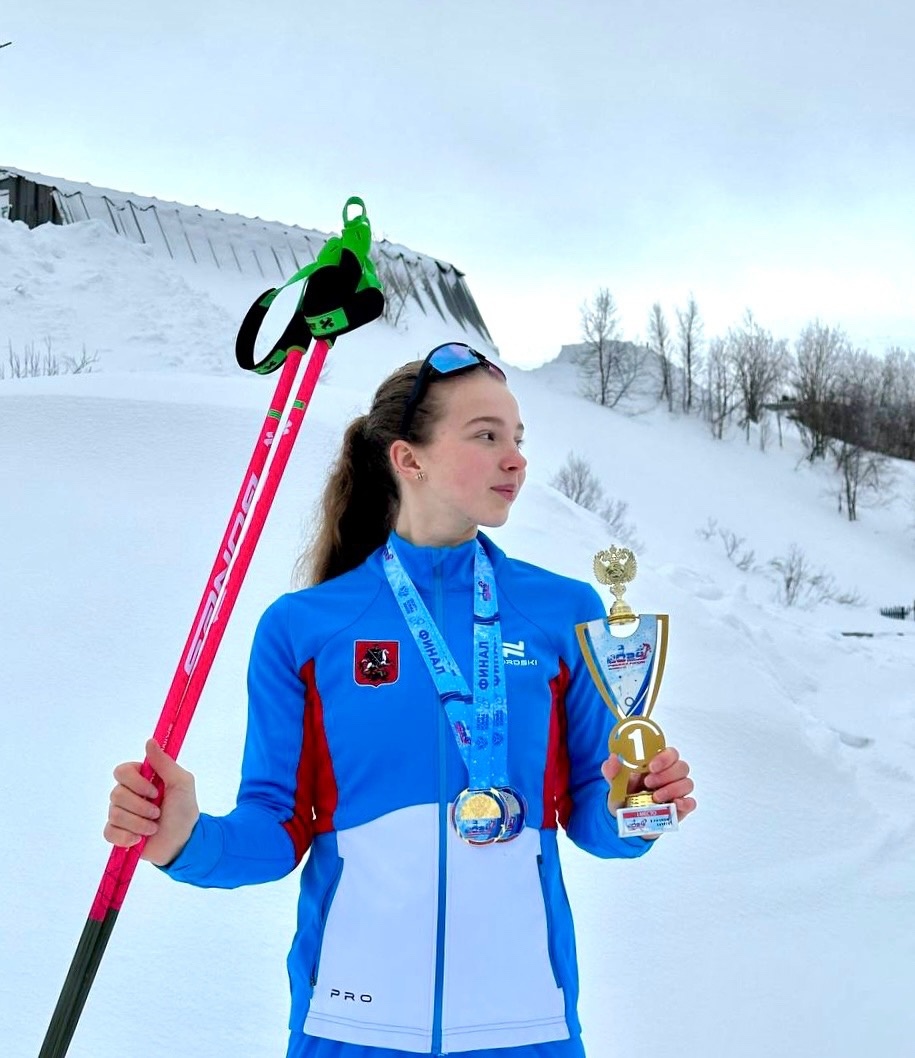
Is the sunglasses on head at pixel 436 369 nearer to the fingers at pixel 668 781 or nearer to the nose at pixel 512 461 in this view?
the nose at pixel 512 461

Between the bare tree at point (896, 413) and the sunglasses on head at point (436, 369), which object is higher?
the sunglasses on head at point (436, 369)

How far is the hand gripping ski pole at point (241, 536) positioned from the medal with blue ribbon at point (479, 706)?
0.88ft

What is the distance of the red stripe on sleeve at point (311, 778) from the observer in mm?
1604

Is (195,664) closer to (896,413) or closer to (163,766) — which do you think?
(163,766)

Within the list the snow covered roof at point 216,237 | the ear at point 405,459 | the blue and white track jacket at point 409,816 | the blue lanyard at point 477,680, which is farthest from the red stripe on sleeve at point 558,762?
the snow covered roof at point 216,237

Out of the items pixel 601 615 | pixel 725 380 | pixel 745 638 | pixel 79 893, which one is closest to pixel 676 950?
pixel 79 893

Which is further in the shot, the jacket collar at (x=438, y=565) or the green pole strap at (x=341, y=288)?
the green pole strap at (x=341, y=288)

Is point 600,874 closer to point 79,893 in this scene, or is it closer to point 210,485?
point 79,893

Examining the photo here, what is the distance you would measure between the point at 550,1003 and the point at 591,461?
30466 mm

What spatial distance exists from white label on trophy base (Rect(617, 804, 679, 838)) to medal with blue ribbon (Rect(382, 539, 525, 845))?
0.17 metres

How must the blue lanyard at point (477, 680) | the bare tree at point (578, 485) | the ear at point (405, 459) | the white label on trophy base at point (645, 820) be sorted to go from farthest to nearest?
the bare tree at point (578, 485) → the ear at point (405, 459) → the blue lanyard at point (477, 680) → the white label on trophy base at point (645, 820)

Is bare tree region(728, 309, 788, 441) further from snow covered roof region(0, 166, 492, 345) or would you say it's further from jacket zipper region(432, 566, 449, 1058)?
jacket zipper region(432, 566, 449, 1058)

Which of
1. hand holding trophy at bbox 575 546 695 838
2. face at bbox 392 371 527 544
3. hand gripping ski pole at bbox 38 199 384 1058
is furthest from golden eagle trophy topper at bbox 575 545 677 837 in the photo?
hand gripping ski pole at bbox 38 199 384 1058

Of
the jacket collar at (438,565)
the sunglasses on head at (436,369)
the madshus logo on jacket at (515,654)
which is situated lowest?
the madshus logo on jacket at (515,654)
